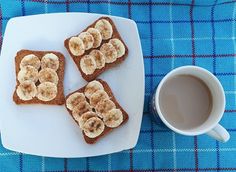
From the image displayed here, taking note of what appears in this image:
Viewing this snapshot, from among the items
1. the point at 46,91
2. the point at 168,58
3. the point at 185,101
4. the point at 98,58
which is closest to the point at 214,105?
the point at 185,101

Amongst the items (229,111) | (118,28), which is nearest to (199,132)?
(229,111)

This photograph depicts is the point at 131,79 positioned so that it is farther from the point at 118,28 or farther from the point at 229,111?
the point at 229,111

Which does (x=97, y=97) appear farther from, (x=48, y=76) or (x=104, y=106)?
(x=48, y=76)

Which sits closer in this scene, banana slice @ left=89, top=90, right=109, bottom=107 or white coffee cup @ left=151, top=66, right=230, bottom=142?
white coffee cup @ left=151, top=66, right=230, bottom=142

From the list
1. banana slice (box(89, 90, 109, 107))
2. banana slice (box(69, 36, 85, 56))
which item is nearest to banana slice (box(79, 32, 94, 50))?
banana slice (box(69, 36, 85, 56))

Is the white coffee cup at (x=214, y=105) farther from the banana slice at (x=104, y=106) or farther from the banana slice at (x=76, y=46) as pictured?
the banana slice at (x=76, y=46)

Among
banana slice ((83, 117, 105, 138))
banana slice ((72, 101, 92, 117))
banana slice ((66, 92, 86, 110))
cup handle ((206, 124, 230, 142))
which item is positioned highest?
banana slice ((66, 92, 86, 110))

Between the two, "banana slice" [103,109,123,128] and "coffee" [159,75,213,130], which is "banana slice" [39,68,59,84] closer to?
→ "banana slice" [103,109,123,128]
